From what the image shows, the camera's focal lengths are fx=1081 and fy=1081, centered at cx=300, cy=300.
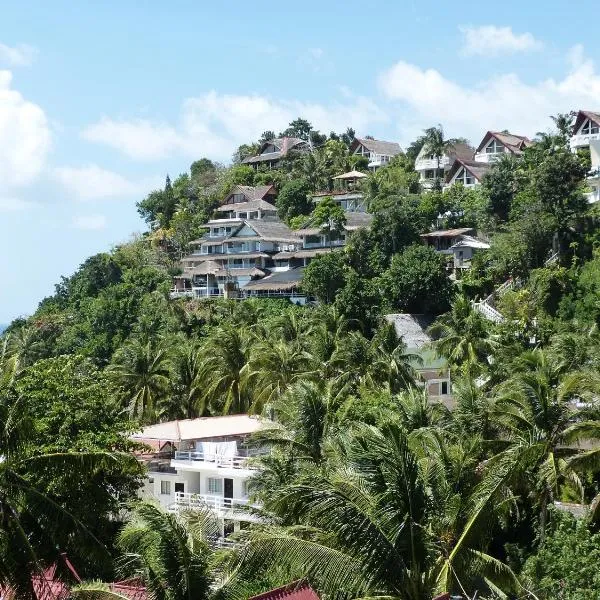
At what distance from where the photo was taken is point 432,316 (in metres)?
73.2

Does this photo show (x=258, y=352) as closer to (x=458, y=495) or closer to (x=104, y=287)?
(x=458, y=495)

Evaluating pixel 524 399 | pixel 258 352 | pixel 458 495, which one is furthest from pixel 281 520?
pixel 258 352

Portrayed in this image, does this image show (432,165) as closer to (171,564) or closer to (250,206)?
(250,206)

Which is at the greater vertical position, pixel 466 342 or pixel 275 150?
pixel 275 150

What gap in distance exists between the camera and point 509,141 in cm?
10519

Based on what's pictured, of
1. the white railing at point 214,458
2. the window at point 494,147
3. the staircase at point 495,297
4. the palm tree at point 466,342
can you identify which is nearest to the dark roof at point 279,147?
the window at point 494,147

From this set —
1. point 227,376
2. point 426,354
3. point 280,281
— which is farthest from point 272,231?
point 227,376

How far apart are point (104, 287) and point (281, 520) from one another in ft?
256

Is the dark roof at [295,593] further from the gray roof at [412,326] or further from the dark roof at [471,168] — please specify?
the dark roof at [471,168]

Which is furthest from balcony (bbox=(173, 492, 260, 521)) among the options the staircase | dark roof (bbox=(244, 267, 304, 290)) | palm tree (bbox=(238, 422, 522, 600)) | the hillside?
dark roof (bbox=(244, 267, 304, 290))

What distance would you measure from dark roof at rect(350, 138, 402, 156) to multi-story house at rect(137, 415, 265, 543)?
69.8 meters

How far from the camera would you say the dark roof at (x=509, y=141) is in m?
102

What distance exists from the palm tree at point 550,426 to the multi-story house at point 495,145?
230 feet

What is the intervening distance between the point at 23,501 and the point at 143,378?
37643 millimetres
